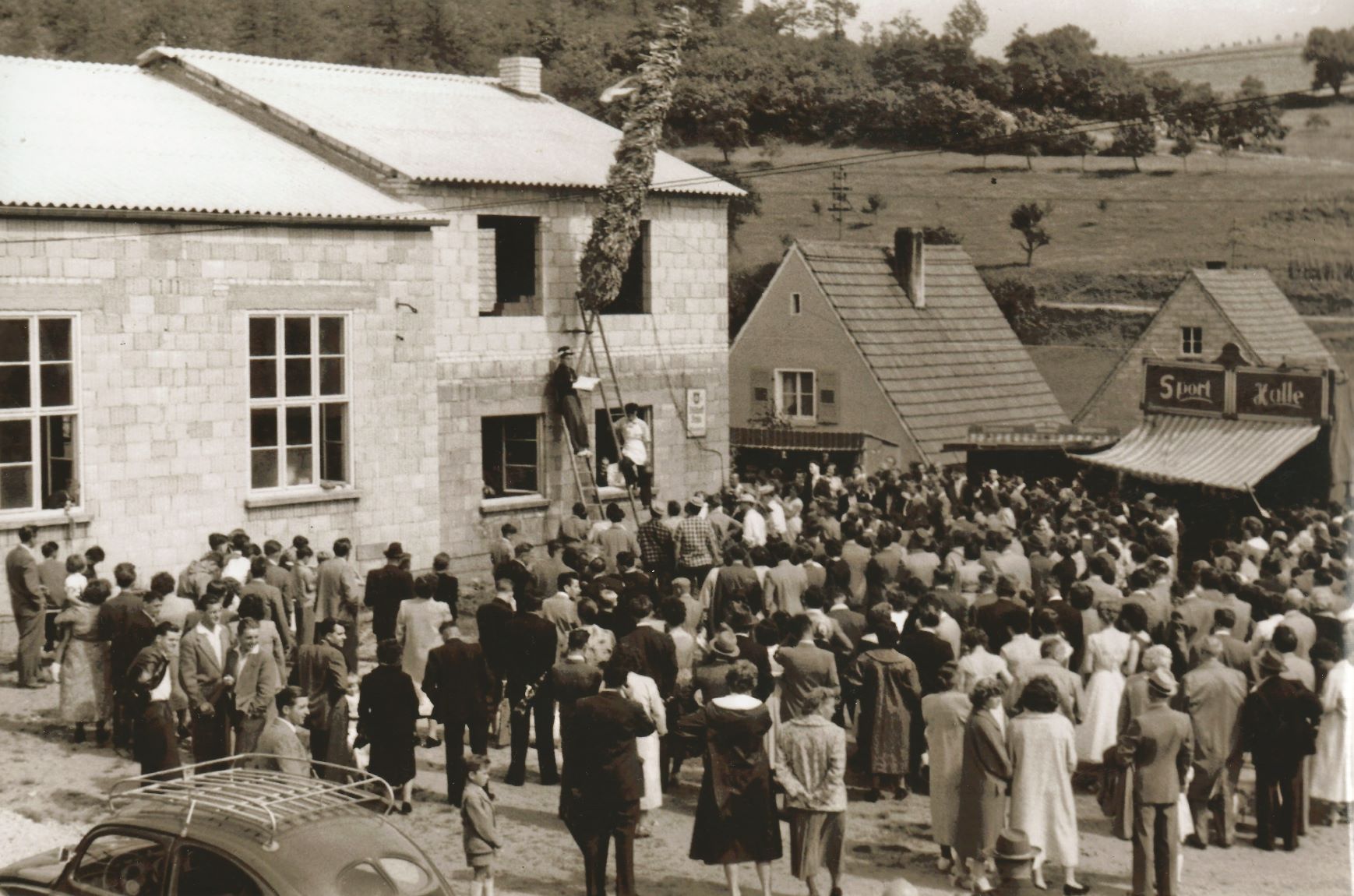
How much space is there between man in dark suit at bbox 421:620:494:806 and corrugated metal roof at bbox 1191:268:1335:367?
1063 inches

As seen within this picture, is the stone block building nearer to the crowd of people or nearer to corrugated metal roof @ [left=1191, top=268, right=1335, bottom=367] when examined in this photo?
the crowd of people

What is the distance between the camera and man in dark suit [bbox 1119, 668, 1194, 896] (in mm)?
10898

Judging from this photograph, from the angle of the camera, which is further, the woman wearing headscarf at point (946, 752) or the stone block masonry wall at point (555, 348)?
the stone block masonry wall at point (555, 348)

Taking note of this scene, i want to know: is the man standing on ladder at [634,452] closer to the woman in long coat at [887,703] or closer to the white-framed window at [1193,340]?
the woman in long coat at [887,703]

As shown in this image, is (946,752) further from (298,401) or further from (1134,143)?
(1134,143)

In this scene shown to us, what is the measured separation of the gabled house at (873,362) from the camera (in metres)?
35.7

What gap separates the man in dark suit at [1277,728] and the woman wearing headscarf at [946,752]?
231cm

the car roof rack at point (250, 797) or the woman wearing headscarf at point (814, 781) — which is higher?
the car roof rack at point (250, 797)

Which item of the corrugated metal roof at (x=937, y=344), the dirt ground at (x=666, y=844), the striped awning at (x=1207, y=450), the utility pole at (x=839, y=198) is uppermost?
the utility pole at (x=839, y=198)

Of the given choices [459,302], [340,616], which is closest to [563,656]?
[340,616]

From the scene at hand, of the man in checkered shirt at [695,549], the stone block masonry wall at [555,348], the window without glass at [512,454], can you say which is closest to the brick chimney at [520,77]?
the stone block masonry wall at [555,348]

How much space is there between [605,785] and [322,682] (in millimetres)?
2948

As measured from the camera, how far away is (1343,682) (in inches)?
491

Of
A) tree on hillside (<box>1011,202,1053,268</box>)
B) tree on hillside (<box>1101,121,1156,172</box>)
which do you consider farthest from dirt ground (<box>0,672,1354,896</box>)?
tree on hillside (<box>1101,121,1156,172</box>)
